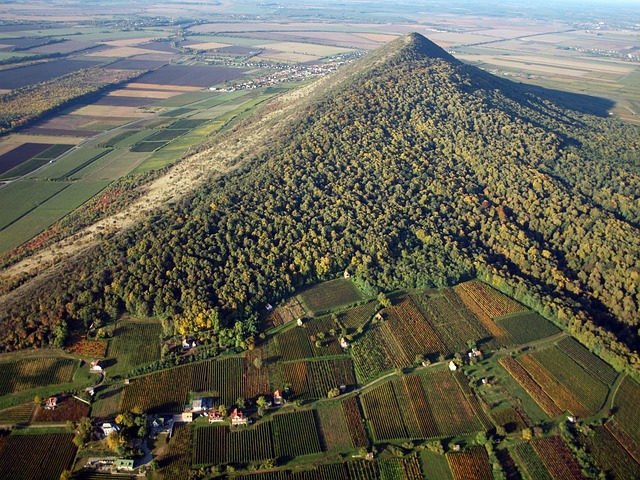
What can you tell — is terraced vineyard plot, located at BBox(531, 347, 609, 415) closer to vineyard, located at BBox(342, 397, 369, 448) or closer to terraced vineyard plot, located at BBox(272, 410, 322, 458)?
vineyard, located at BBox(342, 397, 369, 448)

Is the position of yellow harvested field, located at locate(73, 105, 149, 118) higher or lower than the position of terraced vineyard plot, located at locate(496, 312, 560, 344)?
higher

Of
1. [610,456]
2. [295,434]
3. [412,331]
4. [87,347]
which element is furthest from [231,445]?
[610,456]

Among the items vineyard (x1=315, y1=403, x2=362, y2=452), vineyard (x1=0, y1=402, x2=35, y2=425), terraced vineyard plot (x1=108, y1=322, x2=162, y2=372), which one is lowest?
vineyard (x1=315, y1=403, x2=362, y2=452)

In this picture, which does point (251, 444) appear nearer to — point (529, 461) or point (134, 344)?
point (134, 344)

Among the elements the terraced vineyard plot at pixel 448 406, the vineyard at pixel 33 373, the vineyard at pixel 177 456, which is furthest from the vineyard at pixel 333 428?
the vineyard at pixel 33 373

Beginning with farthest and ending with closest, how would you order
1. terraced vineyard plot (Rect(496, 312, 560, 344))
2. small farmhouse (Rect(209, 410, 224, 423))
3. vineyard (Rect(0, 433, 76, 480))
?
terraced vineyard plot (Rect(496, 312, 560, 344))
small farmhouse (Rect(209, 410, 224, 423))
vineyard (Rect(0, 433, 76, 480))

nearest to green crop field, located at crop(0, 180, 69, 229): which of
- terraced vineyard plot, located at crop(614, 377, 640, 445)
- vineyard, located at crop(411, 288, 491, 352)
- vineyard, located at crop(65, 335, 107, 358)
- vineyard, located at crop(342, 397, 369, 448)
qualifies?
vineyard, located at crop(65, 335, 107, 358)

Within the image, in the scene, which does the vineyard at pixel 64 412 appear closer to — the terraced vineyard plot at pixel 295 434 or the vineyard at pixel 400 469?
the terraced vineyard plot at pixel 295 434

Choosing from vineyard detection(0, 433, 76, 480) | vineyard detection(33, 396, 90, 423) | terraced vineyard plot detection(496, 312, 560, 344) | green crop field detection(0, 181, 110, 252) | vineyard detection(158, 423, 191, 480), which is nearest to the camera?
vineyard detection(0, 433, 76, 480)
